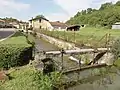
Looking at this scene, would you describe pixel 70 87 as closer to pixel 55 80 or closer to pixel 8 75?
pixel 55 80

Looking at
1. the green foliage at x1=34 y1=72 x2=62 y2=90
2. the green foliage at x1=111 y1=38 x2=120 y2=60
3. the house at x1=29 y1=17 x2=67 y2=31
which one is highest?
the house at x1=29 y1=17 x2=67 y2=31

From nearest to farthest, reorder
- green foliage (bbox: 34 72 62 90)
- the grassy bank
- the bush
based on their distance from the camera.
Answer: green foliage (bbox: 34 72 62 90)
the bush
the grassy bank

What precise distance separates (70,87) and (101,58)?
25.5 feet

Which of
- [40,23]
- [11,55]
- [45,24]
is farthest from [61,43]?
[40,23]

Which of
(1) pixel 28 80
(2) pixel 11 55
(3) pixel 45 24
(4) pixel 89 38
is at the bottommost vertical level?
(1) pixel 28 80

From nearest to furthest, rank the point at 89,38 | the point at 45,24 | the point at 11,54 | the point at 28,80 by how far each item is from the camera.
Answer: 1. the point at 28,80
2. the point at 11,54
3. the point at 89,38
4. the point at 45,24

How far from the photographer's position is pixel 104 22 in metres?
61.7

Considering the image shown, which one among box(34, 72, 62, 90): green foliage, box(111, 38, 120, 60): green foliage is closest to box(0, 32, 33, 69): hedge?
box(34, 72, 62, 90): green foliage

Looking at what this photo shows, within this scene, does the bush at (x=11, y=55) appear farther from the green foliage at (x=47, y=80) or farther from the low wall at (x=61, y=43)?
the low wall at (x=61, y=43)

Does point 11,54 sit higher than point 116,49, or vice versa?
point 11,54

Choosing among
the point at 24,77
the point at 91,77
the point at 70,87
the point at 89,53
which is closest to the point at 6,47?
the point at 24,77

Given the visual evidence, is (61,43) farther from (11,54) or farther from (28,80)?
(28,80)

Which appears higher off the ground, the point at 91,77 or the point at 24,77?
the point at 24,77

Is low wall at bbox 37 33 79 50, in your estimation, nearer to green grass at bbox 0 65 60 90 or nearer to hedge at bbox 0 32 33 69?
hedge at bbox 0 32 33 69
